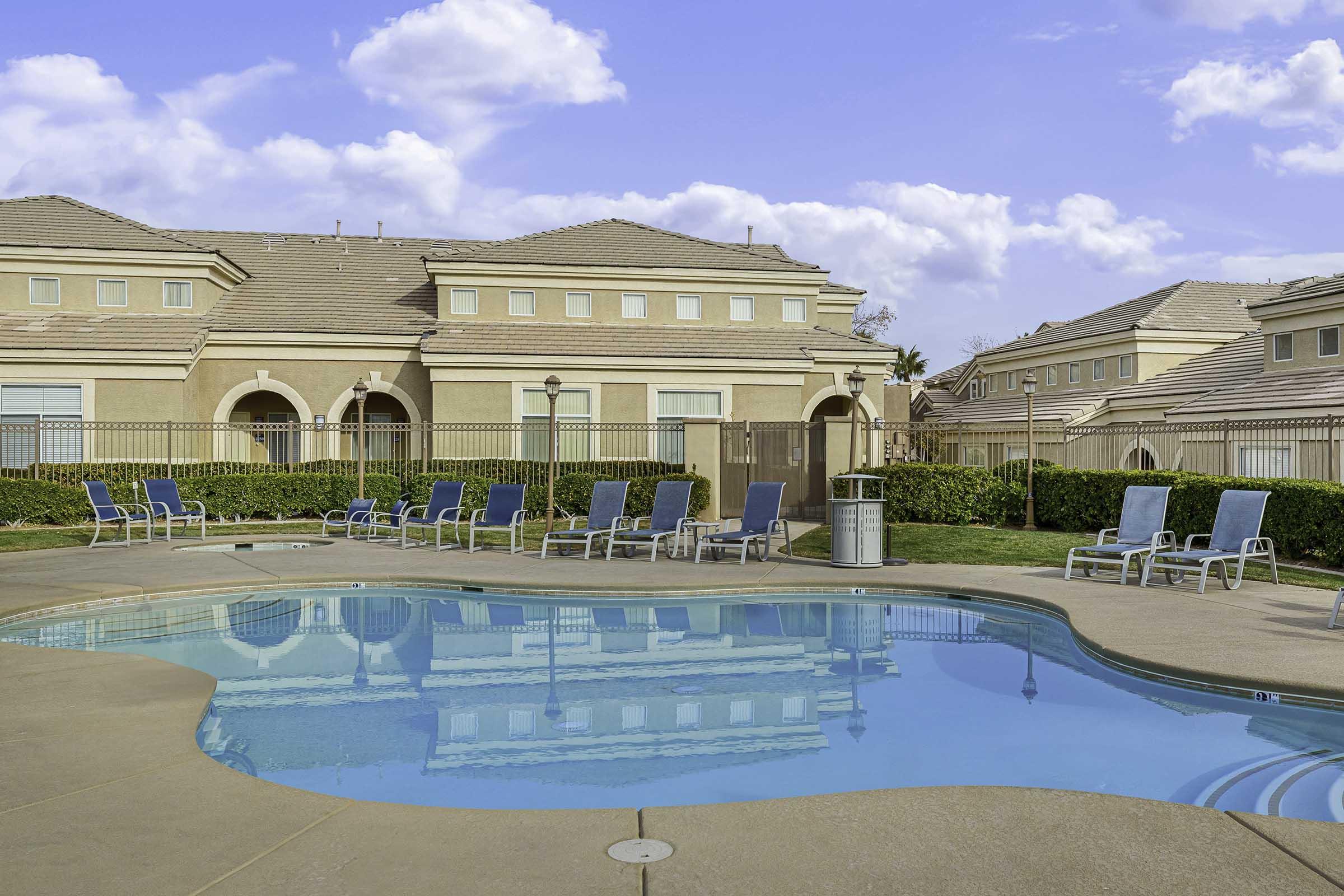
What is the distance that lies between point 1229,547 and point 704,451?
33.2 ft

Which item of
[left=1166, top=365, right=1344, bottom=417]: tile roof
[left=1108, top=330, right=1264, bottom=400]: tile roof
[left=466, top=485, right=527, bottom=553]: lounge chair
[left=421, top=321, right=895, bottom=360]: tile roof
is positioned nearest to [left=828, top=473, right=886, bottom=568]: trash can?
[left=466, top=485, right=527, bottom=553]: lounge chair

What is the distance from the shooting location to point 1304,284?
3147 centimetres

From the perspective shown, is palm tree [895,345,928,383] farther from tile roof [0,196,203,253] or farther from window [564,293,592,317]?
tile roof [0,196,203,253]

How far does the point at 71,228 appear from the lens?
80.6 ft

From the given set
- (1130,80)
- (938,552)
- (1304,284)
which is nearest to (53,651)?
(938,552)

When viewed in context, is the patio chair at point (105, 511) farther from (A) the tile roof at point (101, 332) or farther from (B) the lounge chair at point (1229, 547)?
(B) the lounge chair at point (1229, 547)

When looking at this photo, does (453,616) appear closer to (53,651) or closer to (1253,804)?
A: (53,651)

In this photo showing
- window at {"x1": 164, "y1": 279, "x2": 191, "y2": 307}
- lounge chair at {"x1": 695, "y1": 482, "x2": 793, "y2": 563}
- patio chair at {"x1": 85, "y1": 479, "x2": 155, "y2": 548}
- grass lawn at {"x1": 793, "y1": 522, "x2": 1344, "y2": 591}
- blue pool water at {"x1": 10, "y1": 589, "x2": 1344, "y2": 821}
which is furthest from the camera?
window at {"x1": 164, "y1": 279, "x2": 191, "y2": 307}

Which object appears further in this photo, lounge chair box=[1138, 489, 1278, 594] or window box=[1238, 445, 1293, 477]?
window box=[1238, 445, 1293, 477]

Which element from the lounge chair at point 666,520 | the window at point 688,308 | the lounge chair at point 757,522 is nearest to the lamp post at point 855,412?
the lounge chair at point 757,522

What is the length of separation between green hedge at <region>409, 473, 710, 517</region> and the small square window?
20.1 m

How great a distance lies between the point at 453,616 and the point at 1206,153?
45.7 ft

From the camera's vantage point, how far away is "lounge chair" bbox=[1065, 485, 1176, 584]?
35.3 ft

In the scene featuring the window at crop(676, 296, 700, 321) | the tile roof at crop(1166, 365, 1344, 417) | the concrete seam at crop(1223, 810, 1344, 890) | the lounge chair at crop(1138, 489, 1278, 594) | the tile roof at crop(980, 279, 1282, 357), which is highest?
the tile roof at crop(980, 279, 1282, 357)
